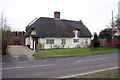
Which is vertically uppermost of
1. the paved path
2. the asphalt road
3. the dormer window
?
the dormer window

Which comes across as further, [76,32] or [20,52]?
[76,32]

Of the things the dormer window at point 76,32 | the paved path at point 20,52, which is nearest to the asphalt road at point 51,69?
the paved path at point 20,52

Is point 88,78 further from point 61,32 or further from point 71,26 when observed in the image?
point 71,26

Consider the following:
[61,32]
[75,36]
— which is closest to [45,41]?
[61,32]

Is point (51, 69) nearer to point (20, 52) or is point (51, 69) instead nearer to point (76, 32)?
point (20, 52)

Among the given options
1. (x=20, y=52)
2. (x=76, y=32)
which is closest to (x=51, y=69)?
(x=20, y=52)

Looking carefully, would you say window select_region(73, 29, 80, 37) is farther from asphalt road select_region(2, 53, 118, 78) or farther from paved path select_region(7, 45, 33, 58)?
asphalt road select_region(2, 53, 118, 78)

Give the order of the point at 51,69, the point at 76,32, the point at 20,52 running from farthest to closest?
1. the point at 76,32
2. the point at 20,52
3. the point at 51,69

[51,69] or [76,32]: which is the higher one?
[76,32]

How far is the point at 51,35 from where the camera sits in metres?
43.5

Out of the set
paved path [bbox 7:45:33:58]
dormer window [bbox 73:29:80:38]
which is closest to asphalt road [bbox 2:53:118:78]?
paved path [bbox 7:45:33:58]

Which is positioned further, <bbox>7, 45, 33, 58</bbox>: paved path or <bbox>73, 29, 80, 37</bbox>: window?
<bbox>73, 29, 80, 37</bbox>: window

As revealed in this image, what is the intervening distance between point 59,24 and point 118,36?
1221cm

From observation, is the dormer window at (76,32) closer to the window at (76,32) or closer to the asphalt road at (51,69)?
the window at (76,32)
